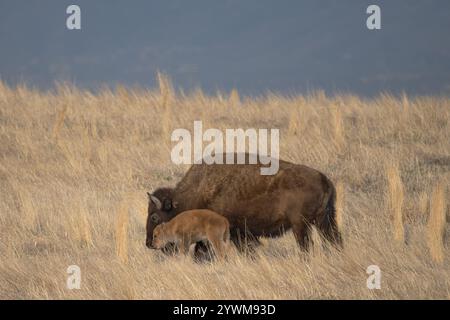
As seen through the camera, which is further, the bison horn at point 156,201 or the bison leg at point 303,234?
the bison horn at point 156,201

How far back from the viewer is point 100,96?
2128 cm

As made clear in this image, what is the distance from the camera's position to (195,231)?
10.4m

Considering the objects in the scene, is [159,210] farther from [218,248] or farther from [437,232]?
[437,232]

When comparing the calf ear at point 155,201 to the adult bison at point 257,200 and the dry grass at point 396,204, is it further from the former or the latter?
the dry grass at point 396,204

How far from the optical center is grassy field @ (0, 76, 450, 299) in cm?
949

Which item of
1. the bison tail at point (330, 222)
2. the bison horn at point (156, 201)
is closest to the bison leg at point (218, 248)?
the bison horn at point (156, 201)

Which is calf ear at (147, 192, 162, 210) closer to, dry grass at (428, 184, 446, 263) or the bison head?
the bison head

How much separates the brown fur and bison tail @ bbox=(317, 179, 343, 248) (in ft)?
3.74

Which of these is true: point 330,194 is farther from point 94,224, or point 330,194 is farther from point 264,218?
point 94,224

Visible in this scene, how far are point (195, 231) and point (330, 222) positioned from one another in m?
1.62

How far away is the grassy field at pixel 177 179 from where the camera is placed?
9.49 meters

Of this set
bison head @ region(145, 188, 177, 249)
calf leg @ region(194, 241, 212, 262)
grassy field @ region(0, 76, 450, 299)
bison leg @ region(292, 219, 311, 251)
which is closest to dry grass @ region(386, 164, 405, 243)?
grassy field @ region(0, 76, 450, 299)

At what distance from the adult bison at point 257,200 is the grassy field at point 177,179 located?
0.35 meters
